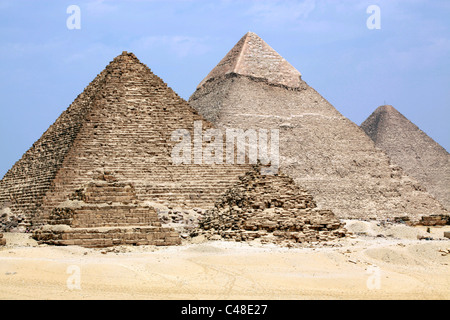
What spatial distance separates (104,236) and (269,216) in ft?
16.4

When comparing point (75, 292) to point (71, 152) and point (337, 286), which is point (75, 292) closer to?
point (337, 286)

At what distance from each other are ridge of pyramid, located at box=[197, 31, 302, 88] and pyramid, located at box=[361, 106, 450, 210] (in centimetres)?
1637

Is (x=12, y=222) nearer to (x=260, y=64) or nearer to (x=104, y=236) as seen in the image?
(x=104, y=236)

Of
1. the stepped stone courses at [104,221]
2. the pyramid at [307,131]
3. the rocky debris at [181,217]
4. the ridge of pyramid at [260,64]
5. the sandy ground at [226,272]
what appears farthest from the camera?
the ridge of pyramid at [260,64]

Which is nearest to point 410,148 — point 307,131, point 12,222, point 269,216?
point 307,131

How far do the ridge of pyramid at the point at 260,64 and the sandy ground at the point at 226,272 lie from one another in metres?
40.3

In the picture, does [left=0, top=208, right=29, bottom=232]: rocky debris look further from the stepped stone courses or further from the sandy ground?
the stepped stone courses

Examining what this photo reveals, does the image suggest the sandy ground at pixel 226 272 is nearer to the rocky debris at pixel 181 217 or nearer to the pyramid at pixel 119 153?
the rocky debris at pixel 181 217

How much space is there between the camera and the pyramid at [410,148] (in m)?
78.9

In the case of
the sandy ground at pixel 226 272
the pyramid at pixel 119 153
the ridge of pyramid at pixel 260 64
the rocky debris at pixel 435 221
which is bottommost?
the rocky debris at pixel 435 221

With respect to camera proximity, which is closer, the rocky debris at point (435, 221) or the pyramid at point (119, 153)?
the pyramid at point (119, 153)

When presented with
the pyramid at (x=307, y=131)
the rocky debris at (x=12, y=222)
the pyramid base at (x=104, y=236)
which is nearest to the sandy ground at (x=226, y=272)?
the pyramid base at (x=104, y=236)

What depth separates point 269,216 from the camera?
26594 mm

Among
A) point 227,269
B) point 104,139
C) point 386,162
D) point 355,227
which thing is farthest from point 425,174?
point 227,269
